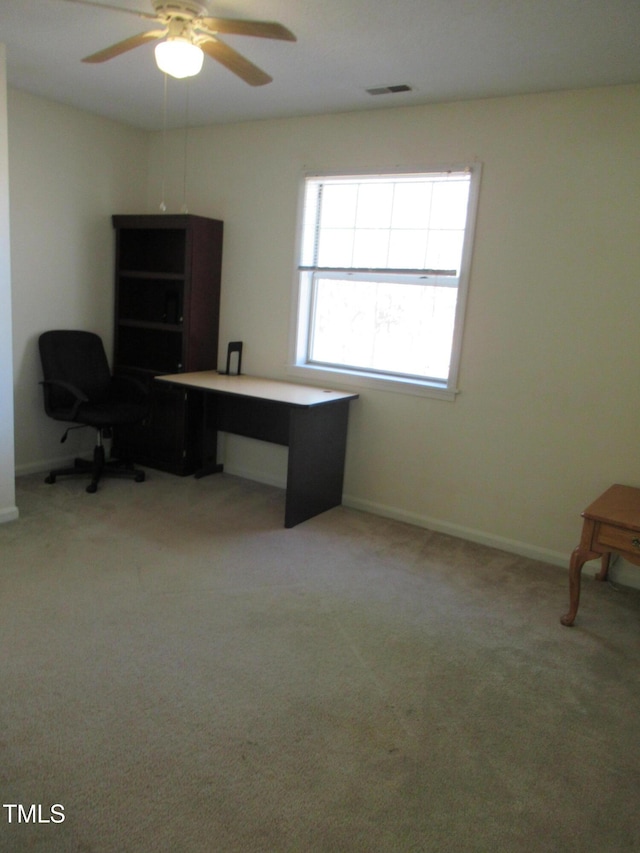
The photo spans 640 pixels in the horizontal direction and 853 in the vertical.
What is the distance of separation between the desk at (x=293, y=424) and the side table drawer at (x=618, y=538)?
5.45 ft

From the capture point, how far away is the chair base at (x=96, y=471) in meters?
4.16

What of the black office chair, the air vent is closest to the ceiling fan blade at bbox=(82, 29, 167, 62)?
the air vent

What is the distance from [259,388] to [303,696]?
220 cm

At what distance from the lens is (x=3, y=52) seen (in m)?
3.09

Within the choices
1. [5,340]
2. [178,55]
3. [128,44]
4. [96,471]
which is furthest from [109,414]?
[178,55]

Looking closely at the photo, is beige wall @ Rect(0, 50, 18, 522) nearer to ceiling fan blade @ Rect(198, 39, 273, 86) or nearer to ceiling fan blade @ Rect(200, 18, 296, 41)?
ceiling fan blade @ Rect(198, 39, 273, 86)

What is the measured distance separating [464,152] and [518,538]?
2.22 metres

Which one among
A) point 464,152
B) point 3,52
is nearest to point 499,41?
point 464,152

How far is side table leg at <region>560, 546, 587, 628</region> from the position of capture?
2.67 meters

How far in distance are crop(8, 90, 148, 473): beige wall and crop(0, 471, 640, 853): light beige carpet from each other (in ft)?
3.79

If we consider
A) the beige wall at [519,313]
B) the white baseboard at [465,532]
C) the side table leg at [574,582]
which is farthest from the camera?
the white baseboard at [465,532]

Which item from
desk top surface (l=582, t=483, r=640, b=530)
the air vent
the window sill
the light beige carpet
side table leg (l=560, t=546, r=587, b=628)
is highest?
the air vent

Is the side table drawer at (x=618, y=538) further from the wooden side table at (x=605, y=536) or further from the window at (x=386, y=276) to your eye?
the window at (x=386, y=276)

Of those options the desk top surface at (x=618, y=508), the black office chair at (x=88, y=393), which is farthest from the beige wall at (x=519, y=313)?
the black office chair at (x=88, y=393)
